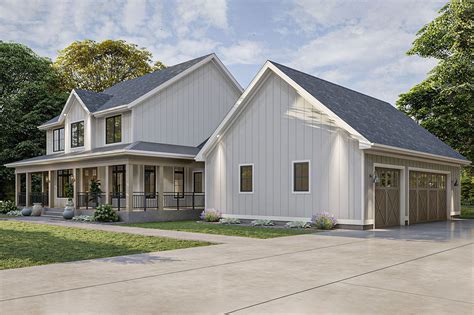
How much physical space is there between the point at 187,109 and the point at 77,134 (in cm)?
691

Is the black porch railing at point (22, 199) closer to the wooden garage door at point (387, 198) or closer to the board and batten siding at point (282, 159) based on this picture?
the board and batten siding at point (282, 159)

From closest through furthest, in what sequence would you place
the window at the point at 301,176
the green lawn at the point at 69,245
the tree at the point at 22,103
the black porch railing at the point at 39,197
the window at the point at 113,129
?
the green lawn at the point at 69,245
the window at the point at 301,176
the window at the point at 113,129
the black porch railing at the point at 39,197
the tree at the point at 22,103

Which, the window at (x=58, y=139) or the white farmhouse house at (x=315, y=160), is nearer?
Answer: the white farmhouse house at (x=315, y=160)

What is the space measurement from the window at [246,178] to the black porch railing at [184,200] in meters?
4.69

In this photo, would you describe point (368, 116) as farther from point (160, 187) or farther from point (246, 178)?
point (160, 187)

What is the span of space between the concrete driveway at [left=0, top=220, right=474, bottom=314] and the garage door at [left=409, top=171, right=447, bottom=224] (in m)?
9.38

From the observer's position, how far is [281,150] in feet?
62.3

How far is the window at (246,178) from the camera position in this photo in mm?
20078

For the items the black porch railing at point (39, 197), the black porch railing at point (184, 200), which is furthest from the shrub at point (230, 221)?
the black porch railing at point (39, 197)

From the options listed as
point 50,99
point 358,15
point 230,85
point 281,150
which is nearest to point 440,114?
point 358,15

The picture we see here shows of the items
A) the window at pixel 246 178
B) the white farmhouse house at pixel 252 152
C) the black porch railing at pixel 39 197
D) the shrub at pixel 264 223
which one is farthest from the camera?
the black porch railing at pixel 39 197

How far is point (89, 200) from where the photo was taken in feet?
79.6

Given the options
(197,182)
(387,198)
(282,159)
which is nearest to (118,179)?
(197,182)

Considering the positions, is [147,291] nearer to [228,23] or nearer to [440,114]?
[228,23]
